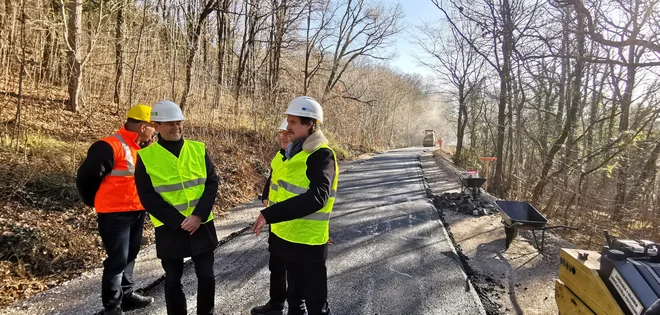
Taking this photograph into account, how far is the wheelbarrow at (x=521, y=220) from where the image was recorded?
17.5ft

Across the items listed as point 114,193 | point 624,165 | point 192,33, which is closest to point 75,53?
point 192,33

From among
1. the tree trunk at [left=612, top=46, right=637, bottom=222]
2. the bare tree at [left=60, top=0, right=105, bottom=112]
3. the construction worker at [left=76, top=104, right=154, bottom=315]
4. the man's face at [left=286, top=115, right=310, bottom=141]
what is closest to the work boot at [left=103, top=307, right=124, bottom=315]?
the construction worker at [left=76, top=104, right=154, bottom=315]

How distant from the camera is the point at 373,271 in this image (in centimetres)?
464

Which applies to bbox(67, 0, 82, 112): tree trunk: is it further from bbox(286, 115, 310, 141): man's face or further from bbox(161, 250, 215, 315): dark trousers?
bbox(286, 115, 310, 141): man's face

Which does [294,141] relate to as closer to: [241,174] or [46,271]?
[46,271]

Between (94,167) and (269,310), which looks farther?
(269,310)

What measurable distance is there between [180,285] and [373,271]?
2614 mm

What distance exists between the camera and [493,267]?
5.10 m

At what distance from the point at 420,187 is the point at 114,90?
9387mm

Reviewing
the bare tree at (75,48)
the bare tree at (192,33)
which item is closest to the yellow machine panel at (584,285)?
the bare tree at (75,48)

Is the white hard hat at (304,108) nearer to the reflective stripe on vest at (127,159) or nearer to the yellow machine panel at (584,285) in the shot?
the reflective stripe on vest at (127,159)

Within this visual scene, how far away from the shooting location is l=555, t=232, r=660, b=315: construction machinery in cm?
229

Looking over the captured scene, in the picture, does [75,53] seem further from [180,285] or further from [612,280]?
[612,280]

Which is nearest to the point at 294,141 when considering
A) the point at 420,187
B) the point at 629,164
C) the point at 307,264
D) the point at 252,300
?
the point at 307,264
